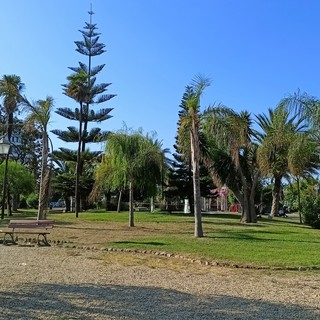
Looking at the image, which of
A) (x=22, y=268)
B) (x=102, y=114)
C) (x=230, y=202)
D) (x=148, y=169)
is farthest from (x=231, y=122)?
(x=230, y=202)

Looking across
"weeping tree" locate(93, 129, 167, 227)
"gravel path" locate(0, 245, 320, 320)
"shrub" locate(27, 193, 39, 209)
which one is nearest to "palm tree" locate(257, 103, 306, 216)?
"weeping tree" locate(93, 129, 167, 227)

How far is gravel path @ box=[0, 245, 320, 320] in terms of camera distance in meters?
5.78

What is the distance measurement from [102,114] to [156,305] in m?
36.0

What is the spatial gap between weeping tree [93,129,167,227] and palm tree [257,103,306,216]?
548 cm

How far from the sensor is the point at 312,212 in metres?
25.4

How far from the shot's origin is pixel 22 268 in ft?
30.4

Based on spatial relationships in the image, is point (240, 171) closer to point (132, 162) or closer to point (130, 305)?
point (132, 162)

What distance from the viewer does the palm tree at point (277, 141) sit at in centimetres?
1795

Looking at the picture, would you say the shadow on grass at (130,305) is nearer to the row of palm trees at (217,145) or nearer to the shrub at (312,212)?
the row of palm trees at (217,145)

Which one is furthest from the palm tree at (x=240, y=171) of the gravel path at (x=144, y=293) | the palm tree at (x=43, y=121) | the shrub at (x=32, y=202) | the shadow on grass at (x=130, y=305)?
the shrub at (x=32, y=202)

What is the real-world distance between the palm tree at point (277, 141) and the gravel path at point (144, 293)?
8.61 m

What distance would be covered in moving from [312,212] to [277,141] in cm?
604

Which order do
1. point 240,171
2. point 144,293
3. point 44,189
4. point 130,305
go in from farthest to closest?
point 240,171 → point 44,189 → point 144,293 → point 130,305

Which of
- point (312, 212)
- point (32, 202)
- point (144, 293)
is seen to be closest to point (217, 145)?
point (312, 212)
